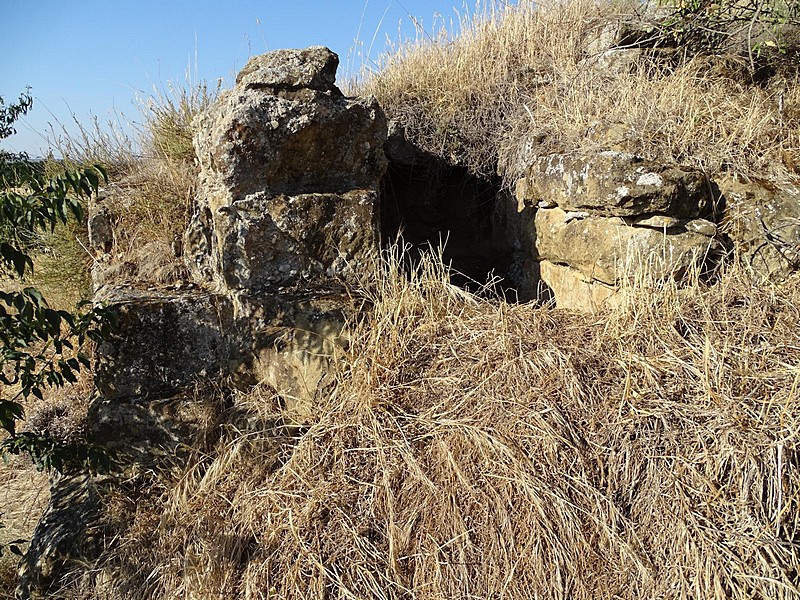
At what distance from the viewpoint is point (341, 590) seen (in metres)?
2.50

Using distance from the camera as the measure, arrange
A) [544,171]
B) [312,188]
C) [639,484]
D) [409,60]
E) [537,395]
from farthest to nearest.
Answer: [409,60]
[544,171]
[312,188]
[537,395]
[639,484]

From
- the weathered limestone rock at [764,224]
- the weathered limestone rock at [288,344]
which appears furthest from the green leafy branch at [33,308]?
the weathered limestone rock at [764,224]

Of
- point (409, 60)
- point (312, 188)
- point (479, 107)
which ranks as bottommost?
point (312, 188)

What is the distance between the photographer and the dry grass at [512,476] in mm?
Result: 2512

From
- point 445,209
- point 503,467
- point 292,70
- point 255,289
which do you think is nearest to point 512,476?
point 503,467

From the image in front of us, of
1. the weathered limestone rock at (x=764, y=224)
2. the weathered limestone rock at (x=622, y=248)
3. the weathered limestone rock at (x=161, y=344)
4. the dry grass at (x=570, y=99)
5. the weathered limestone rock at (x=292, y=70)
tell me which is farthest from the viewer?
the dry grass at (x=570, y=99)

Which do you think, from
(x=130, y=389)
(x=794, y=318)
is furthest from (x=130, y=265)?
(x=794, y=318)

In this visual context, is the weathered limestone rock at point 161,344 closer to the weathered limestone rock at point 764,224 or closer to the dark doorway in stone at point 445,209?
the dark doorway in stone at point 445,209

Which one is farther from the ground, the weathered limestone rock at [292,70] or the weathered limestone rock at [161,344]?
the weathered limestone rock at [292,70]

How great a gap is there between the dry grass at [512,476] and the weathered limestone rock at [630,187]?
58 cm

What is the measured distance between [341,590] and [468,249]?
3296 mm

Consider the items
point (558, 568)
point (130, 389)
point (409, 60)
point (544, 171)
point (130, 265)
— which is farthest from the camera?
point (409, 60)

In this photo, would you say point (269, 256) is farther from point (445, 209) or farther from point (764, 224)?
point (764, 224)

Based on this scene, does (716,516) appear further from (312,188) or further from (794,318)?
(312,188)
